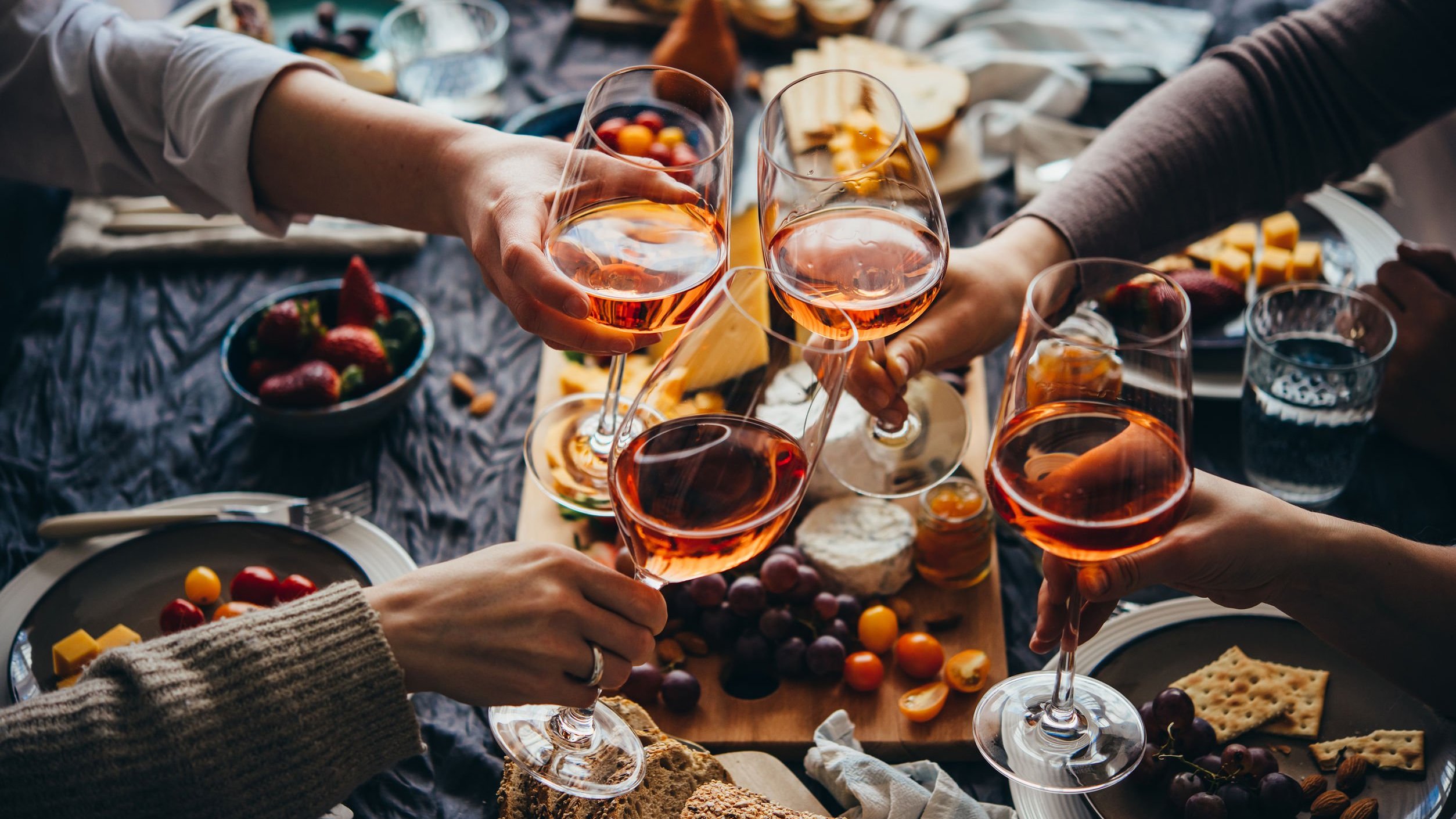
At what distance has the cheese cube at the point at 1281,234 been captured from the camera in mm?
1641

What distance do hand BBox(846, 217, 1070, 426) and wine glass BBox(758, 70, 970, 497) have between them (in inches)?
6.2

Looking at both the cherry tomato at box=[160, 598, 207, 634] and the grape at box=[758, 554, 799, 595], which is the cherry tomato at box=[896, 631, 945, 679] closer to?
the grape at box=[758, 554, 799, 595]

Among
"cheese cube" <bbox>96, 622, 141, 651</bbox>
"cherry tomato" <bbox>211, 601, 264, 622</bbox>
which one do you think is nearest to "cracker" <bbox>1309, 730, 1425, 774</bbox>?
"cherry tomato" <bbox>211, 601, 264, 622</bbox>

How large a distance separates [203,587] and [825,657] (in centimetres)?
69

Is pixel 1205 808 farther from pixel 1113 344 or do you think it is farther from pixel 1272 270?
pixel 1272 270

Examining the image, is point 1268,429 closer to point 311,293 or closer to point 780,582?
point 780,582

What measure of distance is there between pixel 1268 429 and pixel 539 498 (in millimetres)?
924

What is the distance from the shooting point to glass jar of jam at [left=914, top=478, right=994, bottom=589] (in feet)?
4.11

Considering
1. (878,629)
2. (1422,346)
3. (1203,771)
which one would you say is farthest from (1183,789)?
(1422,346)

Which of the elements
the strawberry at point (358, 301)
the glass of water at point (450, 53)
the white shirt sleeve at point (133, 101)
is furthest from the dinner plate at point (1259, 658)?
the glass of water at point (450, 53)

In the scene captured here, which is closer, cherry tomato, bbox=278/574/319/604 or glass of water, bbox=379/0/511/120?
cherry tomato, bbox=278/574/319/604

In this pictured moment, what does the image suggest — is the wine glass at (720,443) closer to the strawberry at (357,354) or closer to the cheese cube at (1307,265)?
the strawberry at (357,354)

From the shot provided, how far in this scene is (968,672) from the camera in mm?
1171

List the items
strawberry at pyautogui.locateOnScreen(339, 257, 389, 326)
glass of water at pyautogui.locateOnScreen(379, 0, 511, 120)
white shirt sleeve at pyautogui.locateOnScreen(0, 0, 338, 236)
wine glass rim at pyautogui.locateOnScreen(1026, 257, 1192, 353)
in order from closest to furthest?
wine glass rim at pyautogui.locateOnScreen(1026, 257, 1192, 353) → white shirt sleeve at pyautogui.locateOnScreen(0, 0, 338, 236) → strawberry at pyautogui.locateOnScreen(339, 257, 389, 326) → glass of water at pyautogui.locateOnScreen(379, 0, 511, 120)
